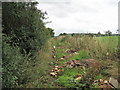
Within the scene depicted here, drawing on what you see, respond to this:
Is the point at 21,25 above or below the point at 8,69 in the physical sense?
above

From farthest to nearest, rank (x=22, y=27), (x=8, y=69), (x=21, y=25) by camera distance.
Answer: (x=21, y=25) → (x=22, y=27) → (x=8, y=69)

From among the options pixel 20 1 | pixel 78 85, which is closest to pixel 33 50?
pixel 20 1

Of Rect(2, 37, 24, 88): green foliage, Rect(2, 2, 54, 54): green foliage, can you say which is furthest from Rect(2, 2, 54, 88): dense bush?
Rect(2, 37, 24, 88): green foliage

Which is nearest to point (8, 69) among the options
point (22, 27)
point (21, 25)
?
point (22, 27)

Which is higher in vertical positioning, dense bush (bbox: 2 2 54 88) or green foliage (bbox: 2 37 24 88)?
dense bush (bbox: 2 2 54 88)

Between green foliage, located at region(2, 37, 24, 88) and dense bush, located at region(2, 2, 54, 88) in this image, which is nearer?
green foliage, located at region(2, 37, 24, 88)

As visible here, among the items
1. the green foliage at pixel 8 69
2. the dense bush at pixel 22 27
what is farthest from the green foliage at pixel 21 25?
the green foliage at pixel 8 69

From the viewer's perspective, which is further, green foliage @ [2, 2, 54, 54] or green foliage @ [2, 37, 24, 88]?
green foliage @ [2, 2, 54, 54]

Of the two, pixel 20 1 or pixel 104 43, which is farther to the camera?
pixel 104 43

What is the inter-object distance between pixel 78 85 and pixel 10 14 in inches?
133

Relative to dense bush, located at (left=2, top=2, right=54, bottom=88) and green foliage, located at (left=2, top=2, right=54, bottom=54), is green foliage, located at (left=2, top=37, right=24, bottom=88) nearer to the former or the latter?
dense bush, located at (left=2, top=2, right=54, bottom=88)

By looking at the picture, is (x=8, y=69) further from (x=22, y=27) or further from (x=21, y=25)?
(x=21, y=25)

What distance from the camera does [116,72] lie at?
154 inches

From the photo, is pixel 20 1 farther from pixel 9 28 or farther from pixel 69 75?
pixel 69 75
